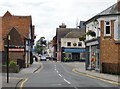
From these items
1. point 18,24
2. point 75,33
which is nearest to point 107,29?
point 18,24

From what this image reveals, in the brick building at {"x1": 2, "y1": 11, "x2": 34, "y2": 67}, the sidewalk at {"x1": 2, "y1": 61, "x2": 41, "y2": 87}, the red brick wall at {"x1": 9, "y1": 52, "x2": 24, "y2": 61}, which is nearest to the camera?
the sidewalk at {"x1": 2, "y1": 61, "x2": 41, "y2": 87}

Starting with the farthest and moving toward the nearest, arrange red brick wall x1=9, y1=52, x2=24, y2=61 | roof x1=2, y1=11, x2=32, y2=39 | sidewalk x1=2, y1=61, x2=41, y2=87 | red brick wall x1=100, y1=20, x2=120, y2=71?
roof x1=2, y1=11, x2=32, y2=39 → red brick wall x1=9, y1=52, x2=24, y2=61 → red brick wall x1=100, y1=20, x2=120, y2=71 → sidewalk x1=2, y1=61, x2=41, y2=87

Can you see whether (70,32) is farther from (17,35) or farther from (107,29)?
(107,29)

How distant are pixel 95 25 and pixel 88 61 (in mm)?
8699

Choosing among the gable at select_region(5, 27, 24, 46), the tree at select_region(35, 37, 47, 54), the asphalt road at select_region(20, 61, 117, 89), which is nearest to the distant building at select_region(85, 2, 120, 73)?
the asphalt road at select_region(20, 61, 117, 89)

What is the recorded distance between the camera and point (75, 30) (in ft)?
340

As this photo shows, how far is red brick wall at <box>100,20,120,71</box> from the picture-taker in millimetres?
41906

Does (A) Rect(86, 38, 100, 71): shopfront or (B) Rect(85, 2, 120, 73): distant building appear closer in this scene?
(B) Rect(85, 2, 120, 73): distant building

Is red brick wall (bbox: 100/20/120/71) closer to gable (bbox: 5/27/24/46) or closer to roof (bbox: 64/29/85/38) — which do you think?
gable (bbox: 5/27/24/46)

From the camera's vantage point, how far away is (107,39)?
4366 cm

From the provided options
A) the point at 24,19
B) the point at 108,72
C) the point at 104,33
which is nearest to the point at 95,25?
the point at 104,33

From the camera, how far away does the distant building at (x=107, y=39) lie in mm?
41938

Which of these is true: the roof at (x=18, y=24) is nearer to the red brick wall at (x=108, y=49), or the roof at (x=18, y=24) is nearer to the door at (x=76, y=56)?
the red brick wall at (x=108, y=49)

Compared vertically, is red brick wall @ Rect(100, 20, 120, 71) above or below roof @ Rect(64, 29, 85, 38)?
below
